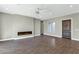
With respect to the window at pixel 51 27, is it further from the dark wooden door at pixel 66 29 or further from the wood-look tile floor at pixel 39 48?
the wood-look tile floor at pixel 39 48

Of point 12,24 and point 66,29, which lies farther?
point 66,29

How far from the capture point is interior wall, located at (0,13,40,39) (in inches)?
320

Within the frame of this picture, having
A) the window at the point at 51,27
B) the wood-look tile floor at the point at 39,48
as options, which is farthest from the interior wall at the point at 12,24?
the window at the point at 51,27

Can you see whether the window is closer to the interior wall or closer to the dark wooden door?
the dark wooden door

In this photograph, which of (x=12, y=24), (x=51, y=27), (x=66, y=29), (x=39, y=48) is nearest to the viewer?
(x=39, y=48)

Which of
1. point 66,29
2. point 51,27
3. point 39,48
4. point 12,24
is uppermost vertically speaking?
point 12,24

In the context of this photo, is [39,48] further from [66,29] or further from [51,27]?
[51,27]

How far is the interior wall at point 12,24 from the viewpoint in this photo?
812 cm

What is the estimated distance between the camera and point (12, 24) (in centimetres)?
882

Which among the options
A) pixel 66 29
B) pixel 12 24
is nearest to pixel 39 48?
pixel 12 24
